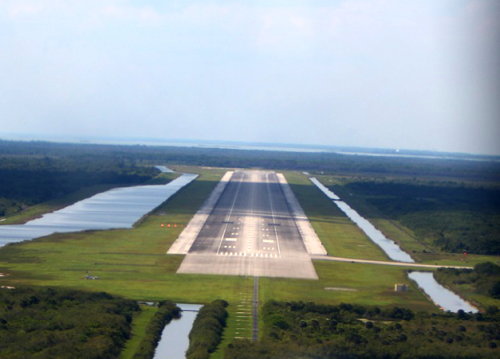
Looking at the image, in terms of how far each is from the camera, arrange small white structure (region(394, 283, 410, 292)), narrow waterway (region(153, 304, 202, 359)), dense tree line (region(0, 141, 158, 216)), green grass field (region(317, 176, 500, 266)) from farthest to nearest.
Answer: dense tree line (region(0, 141, 158, 216))
green grass field (region(317, 176, 500, 266))
small white structure (region(394, 283, 410, 292))
narrow waterway (region(153, 304, 202, 359))

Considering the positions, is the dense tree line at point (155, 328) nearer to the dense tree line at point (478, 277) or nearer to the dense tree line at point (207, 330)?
the dense tree line at point (207, 330)

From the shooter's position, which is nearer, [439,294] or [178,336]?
[178,336]

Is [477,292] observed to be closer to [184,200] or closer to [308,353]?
[308,353]

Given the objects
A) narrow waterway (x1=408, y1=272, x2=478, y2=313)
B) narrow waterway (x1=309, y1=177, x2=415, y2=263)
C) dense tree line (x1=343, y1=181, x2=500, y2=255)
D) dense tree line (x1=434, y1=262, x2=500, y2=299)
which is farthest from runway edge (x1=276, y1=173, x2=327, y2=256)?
dense tree line (x1=343, y1=181, x2=500, y2=255)

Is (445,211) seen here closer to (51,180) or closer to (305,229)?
(305,229)

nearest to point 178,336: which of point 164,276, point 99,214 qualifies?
point 164,276

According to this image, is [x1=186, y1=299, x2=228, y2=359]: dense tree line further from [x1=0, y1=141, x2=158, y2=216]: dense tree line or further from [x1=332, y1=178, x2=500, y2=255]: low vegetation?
[x1=0, y1=141, x2=158, y2=216]: dense tree line
